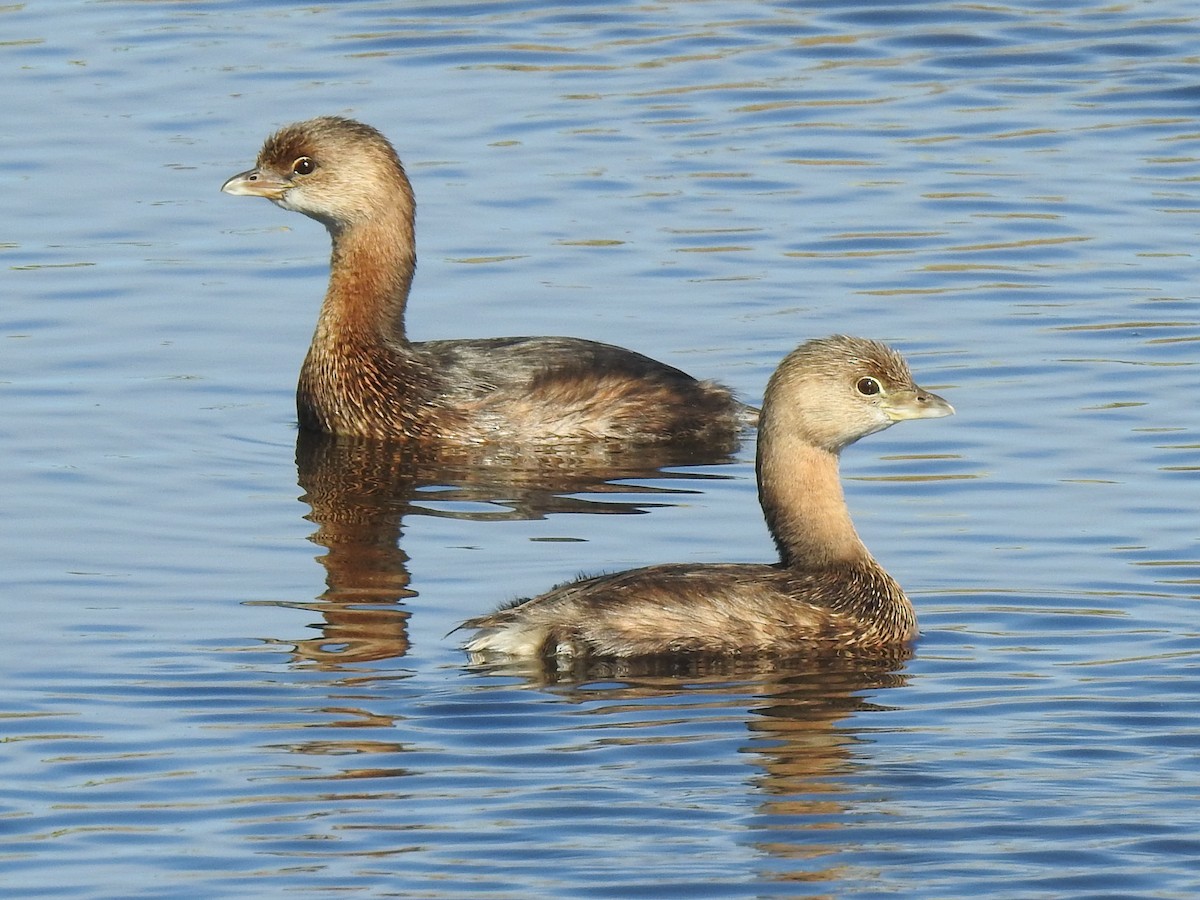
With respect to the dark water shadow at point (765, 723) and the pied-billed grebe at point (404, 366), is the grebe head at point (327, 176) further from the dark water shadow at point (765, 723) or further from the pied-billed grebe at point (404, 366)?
the dark water shadow at point (765, 723)

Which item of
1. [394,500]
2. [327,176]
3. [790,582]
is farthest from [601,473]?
[790,582]

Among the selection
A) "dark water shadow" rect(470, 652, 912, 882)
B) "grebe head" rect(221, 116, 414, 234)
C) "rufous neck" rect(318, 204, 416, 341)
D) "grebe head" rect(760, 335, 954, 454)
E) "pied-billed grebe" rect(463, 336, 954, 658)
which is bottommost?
"dark water shadow" rect(470, 652, 912, 882)

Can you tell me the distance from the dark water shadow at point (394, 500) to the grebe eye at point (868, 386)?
1762 millimetres

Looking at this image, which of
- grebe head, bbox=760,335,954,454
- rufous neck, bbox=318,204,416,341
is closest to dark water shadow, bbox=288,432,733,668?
rufous neck, bbox=318,204,416,341

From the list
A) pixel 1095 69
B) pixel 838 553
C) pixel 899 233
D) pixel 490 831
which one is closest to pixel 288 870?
pixel 490 831

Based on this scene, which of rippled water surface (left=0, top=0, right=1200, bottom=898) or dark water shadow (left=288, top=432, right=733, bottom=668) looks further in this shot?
dark water shadow (left=288, top=432, right=733, bottom=668)

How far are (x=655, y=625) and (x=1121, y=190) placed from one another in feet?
28.5

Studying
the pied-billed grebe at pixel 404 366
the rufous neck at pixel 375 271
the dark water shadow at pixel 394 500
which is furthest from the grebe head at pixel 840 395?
the rufous neck at pixel 375 271

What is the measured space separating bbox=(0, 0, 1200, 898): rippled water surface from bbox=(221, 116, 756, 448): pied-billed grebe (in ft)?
1.55

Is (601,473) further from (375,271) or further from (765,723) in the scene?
(765,723)

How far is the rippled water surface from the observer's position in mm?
8695

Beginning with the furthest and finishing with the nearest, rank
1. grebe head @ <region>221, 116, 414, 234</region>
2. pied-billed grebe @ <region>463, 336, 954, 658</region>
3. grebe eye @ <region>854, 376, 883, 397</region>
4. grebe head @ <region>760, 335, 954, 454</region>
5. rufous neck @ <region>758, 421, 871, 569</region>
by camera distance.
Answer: grebe head @ <region>221, 116, 414, 234</region>, grebe eye @ <region>854, 376, 883, 397</region>, grebe head @ <region>760, 335, 954, 454</region>, rufous neck @ <region>758, 421, 871, 569</region>, pied-billed grebe @ <region>463, 336, 954, 658</region>

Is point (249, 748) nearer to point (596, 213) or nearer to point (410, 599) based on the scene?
point (410, 599)

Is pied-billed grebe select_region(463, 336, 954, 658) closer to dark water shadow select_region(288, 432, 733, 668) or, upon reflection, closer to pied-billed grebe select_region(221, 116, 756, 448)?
dark water shadow select_region(288, 432, 733, 668)
